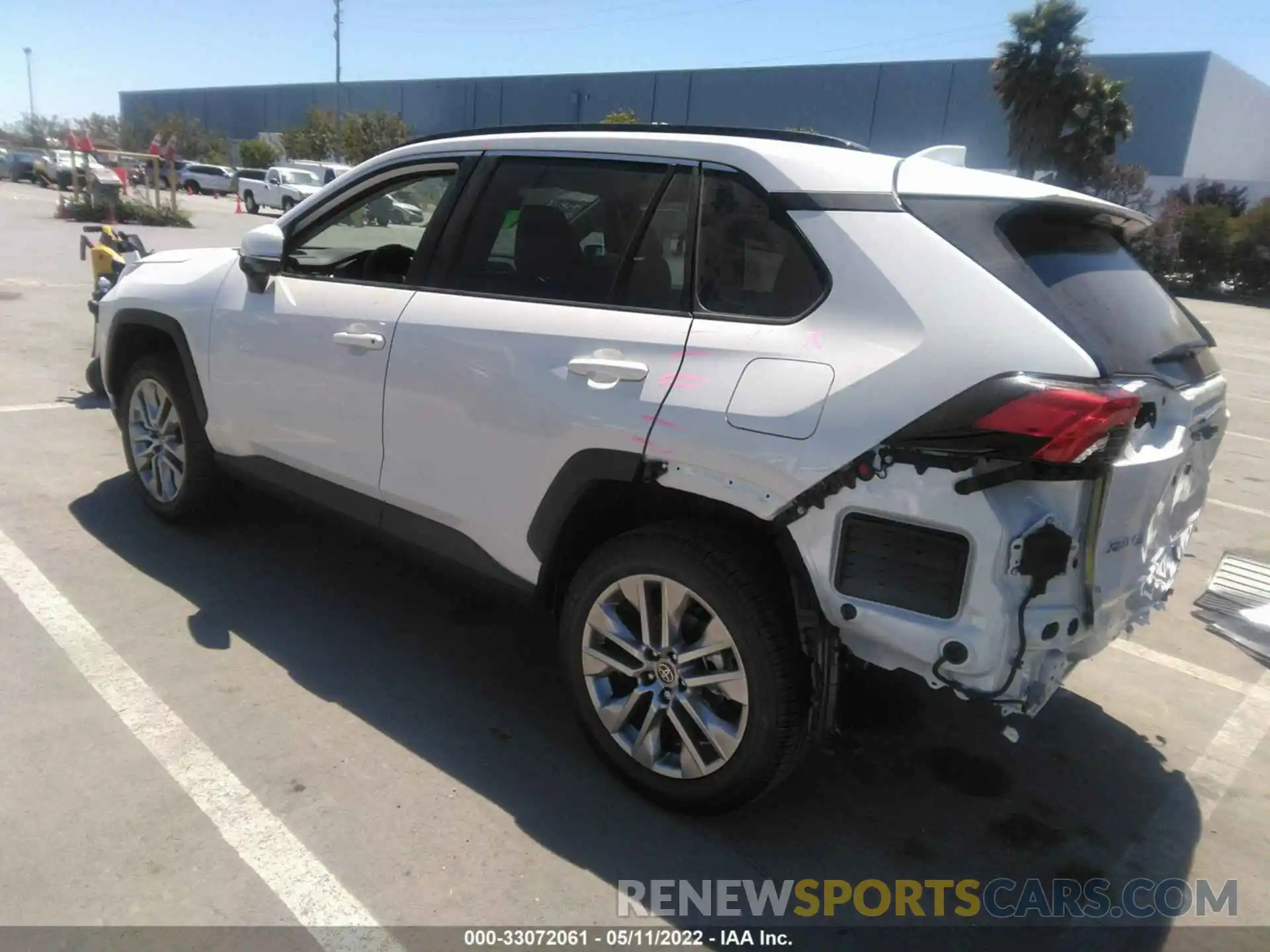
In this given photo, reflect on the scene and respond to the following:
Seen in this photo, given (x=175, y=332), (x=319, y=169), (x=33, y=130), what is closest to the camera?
(x=175, y=332)

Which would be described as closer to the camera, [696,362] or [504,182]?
[696,362]

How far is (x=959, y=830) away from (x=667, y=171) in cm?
217

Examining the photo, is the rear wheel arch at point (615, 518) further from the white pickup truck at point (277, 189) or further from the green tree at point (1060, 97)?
the green tree at point (1060, 97)

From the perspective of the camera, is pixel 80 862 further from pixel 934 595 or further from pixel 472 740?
pixel 934 595

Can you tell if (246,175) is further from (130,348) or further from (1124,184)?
(130,348)

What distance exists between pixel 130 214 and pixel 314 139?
35896 millimetres

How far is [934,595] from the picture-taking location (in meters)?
2.29

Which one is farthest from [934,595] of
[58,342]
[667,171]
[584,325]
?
[58,342]

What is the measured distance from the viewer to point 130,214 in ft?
80.8

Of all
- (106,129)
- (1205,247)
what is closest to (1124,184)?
(1205,247)

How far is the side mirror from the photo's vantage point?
3736 millimetres

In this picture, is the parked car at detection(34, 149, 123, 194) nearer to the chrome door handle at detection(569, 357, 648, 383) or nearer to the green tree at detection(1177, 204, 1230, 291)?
the chrome door handle at detection(569, 357, 648, 383)

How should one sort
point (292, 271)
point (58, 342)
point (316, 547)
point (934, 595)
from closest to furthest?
point (934, 595), point (292, 271), point (316, 547), point (58, 342)

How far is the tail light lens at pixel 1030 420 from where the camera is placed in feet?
7.04
